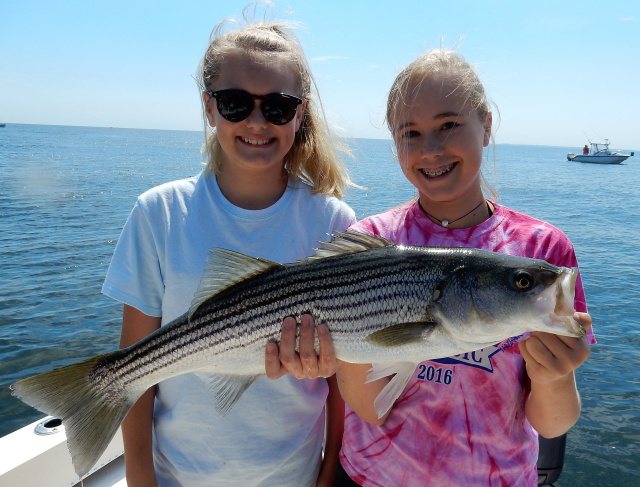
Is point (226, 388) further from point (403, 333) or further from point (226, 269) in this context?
point (403, 333)

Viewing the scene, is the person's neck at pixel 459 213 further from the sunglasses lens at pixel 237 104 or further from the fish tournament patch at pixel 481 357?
the sunglasses lens at pixel 237 104

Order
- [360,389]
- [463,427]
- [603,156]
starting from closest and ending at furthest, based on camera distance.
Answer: [463,427], [360,389], [603,156]

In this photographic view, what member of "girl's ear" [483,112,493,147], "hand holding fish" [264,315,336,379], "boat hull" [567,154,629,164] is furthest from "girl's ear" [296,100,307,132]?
"boat hull" [567,154,629,164]

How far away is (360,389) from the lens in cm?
300

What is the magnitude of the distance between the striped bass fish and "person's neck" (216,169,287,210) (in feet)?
2.31

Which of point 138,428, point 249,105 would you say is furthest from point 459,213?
point 138,428

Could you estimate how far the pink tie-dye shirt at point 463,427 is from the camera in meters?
2.79

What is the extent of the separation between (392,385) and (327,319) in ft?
1.66

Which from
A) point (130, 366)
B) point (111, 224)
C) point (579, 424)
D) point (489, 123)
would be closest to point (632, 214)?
point (579, 424)

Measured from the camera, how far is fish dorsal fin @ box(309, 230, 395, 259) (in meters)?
2.86

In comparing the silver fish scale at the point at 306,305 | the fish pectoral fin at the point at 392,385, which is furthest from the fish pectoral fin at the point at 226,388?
the fish pectoral fin at the point at 392,385

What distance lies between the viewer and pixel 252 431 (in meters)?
3.14

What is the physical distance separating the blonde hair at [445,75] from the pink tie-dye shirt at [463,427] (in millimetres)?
1023

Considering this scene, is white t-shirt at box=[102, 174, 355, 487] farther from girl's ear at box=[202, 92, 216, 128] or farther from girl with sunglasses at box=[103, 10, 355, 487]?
girl's ear at box=[202, 92, 216, 128]
